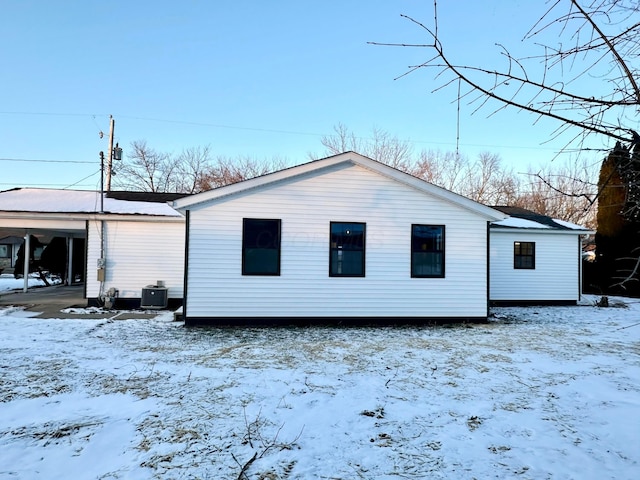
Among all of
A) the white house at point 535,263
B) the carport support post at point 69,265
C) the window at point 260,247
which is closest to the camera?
the window at point 260,247

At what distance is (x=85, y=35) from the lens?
37.4ft

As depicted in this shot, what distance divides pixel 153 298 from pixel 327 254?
5.62m

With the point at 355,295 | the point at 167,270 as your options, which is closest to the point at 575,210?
the point at 355,295

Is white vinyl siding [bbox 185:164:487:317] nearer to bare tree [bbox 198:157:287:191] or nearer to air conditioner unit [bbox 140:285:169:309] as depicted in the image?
air conditioner unit [bbox 140:285:169:309]

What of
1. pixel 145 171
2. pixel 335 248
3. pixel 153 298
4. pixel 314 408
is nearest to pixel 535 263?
pixel 335 248

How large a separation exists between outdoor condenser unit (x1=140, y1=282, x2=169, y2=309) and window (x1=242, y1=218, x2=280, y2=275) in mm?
3913

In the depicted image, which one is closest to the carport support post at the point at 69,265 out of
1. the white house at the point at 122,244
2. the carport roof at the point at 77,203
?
the carport roof at the point at 77,203

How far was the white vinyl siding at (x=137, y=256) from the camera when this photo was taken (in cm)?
1129

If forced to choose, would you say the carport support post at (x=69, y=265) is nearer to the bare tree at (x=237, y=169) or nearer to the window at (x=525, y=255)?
the bare tree at (x=237, y=169)

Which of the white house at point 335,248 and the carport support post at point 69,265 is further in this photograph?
the carport support post at point 69,265

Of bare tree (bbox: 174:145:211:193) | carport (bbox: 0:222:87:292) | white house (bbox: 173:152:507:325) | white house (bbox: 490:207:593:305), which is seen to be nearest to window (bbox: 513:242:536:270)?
white house (bbox: 490:207:593:305)

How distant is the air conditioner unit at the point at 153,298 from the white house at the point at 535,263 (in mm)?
10772

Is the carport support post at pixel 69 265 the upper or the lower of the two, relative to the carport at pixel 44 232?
lower

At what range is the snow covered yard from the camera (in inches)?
118
